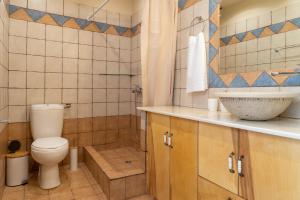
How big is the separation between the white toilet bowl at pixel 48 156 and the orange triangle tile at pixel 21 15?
142 cm

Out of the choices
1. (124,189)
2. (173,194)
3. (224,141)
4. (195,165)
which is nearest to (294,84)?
(224,141)

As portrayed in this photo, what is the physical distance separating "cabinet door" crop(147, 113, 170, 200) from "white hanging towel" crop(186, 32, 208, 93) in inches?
18.4

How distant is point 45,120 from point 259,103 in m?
2.22

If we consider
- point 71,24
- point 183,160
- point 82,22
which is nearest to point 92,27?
point 82,22

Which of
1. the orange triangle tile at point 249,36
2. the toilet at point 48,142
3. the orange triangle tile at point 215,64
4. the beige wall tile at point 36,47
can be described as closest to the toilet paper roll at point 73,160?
the toilet at point 48,142

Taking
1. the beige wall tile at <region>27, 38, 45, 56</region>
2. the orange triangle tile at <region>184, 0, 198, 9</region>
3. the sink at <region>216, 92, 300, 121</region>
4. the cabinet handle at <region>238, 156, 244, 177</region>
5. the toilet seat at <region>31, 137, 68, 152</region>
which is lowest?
the toilet seat at <region>31, 137, 68, 152</region>

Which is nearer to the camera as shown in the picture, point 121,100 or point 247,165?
point 247,165

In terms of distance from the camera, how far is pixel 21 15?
7.71ft

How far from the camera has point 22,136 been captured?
2.38 meters

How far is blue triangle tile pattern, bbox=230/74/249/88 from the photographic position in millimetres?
1488

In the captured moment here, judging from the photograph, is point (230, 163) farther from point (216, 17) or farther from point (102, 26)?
point (102, 26)

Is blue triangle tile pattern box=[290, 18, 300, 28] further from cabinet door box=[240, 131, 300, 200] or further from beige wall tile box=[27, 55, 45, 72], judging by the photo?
beige wall tile box=[27, 55, 45, 72]

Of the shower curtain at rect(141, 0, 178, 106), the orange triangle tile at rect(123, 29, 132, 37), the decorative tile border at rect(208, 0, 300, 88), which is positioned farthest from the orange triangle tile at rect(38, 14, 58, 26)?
the decorative tile border at rect(208, 0, 300, 88)

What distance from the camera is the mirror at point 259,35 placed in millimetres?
1261
